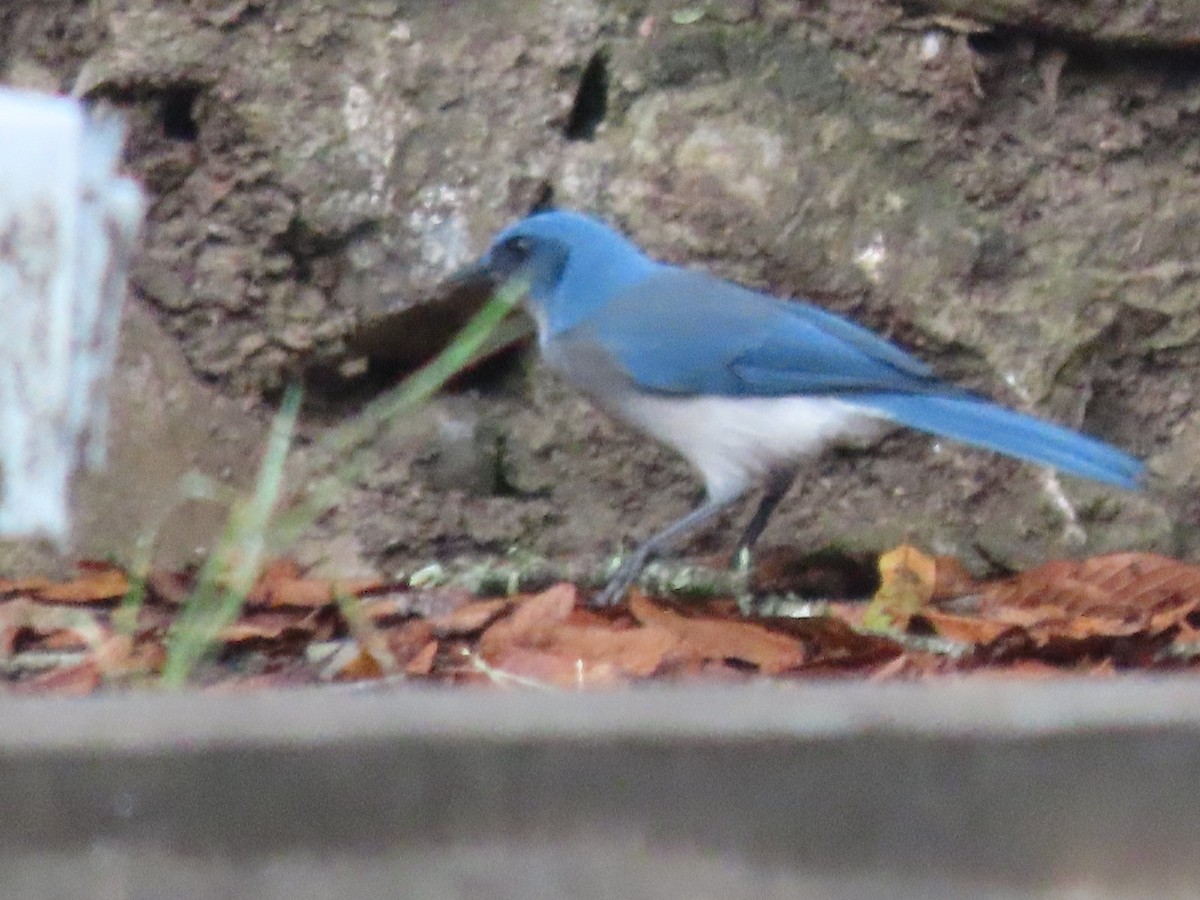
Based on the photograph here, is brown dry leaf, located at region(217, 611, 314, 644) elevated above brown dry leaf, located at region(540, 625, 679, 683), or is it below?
below

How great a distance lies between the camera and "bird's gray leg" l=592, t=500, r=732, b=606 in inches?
106

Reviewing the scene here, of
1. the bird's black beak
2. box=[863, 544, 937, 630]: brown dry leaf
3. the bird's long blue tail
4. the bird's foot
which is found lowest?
the bird's foot

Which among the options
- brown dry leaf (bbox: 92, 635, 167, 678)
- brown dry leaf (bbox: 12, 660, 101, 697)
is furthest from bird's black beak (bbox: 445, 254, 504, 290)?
brown dry leaf (bbox: 12, 660, 101, 697)

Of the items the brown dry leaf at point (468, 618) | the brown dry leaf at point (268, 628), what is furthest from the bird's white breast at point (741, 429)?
the brown dry leaf at point (268, 628)

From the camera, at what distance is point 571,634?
7.54 ft

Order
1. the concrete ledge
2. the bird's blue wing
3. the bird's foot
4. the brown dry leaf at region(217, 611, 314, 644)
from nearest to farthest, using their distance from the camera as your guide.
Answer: the concrete ledge → the brown dry leaf at region(217, 611, 314, 644) → the bird's foot → the bird's blue wing

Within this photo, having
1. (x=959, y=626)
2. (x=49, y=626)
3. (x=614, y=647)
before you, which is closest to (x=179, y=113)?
(x=49, y=626)

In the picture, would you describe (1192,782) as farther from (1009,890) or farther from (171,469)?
(171,469)

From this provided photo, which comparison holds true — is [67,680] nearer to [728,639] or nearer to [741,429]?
[728,639]

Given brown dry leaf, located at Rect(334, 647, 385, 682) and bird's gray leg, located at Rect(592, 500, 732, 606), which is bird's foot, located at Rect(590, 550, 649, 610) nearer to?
bird's gray leg, located at Rect(592, 500, 732, 606)

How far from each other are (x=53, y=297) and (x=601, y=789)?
2096 millimetres

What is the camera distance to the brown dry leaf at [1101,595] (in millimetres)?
2441

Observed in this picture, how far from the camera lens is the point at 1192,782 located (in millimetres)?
1065

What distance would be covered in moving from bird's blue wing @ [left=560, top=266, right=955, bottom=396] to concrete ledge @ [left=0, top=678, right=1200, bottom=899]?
5.94 ft
